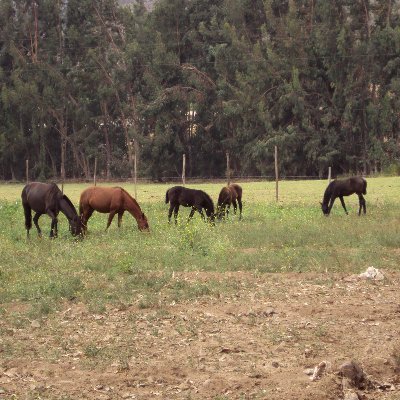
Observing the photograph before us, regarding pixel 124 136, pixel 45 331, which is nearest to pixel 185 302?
pixel 45 331

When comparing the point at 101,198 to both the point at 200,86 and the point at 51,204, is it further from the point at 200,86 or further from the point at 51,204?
the point at 200,86

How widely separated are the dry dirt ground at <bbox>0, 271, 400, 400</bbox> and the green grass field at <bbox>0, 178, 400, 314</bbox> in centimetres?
71

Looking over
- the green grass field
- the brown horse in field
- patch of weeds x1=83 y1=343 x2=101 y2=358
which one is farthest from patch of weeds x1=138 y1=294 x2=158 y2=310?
the brown horse in field

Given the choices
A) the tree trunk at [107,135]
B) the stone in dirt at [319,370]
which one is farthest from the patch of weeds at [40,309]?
the tree trunk at [107,135]

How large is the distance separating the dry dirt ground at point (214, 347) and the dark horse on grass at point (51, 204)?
7511mm

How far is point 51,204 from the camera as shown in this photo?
19281 millimetres

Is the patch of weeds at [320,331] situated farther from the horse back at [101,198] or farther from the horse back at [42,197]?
the horse back at [101,198]

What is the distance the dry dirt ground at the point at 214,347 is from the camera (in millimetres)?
7871

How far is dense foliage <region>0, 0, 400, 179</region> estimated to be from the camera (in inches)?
2025

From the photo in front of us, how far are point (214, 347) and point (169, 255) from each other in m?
5.97

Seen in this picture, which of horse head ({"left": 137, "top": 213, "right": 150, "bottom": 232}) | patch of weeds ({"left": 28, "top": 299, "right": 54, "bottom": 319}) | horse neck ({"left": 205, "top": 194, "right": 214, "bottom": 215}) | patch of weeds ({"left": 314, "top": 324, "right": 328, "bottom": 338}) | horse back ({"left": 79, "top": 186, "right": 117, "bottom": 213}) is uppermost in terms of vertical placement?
horse back ({"left": 79, "top": 186, "right": 117, "bottom": 213})

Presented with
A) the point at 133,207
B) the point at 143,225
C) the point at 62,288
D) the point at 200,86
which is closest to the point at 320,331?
the point at 62,288

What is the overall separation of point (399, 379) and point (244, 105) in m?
46.3

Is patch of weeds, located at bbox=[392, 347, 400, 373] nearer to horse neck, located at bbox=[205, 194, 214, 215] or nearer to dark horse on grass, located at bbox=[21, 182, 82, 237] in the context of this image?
dark horse on grass, located at bbox=[21, 182, 82, 237]
